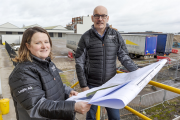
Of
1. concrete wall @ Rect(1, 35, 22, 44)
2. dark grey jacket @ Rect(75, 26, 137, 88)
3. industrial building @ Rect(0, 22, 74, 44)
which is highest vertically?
industrial building @ Rect(0, 22, 74, 44)

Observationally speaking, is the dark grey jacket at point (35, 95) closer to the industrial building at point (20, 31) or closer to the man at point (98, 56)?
the man at point (98, 56)

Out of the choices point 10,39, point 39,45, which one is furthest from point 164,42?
point 10,39

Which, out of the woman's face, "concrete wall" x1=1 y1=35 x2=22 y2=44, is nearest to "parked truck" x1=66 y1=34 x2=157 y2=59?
the woman's face

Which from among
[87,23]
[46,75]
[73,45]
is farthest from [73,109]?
[87,23]

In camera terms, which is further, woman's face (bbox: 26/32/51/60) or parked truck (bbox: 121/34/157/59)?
parked truck (bbox: 121/34/157/59)

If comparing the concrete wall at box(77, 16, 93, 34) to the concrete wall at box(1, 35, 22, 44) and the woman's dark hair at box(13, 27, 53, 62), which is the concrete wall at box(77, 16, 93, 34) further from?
the woman's dark hair at box(13, 27, 53, 62)

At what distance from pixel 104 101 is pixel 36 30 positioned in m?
1.09

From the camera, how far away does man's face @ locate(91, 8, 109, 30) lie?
92.2 inches

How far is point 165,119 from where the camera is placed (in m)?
5.76

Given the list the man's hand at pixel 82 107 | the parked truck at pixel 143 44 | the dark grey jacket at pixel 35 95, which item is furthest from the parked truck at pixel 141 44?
the man's hand at pixel 82 107

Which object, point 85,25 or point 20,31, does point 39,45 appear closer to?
point 85,25

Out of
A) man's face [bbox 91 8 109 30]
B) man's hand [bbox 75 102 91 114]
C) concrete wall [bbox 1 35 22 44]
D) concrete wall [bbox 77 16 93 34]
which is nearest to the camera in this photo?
man's hand [bbox 75 102 91 114]

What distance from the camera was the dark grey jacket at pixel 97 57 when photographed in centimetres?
246

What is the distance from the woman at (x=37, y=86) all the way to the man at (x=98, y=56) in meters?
0.84
